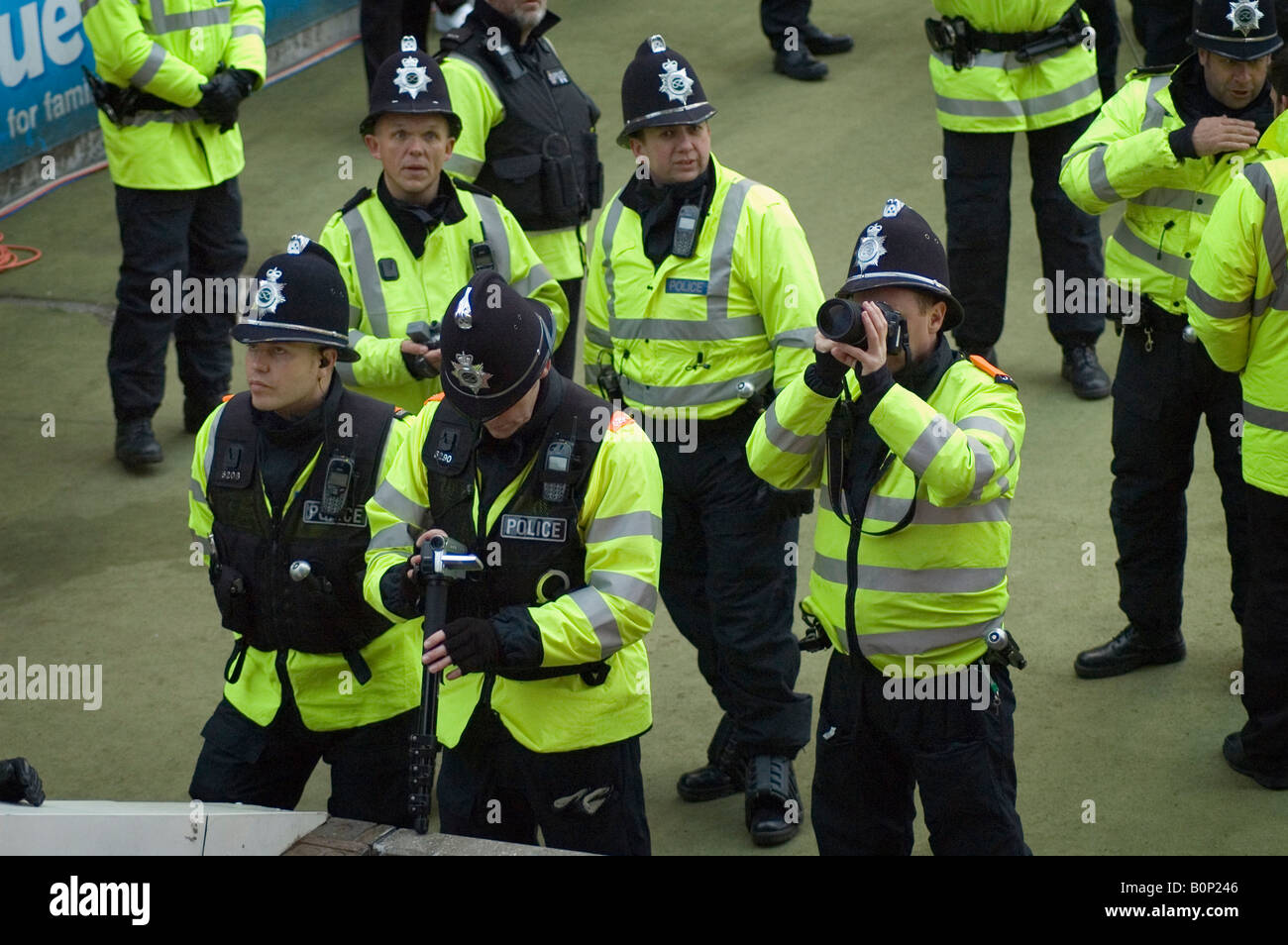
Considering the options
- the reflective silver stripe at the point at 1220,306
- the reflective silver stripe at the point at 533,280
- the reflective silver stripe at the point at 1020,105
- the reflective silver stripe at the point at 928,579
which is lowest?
the reflective silver stripe at the point at 1020,105

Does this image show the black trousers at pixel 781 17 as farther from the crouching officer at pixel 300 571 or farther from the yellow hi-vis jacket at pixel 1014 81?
the crouching officer at pixel 300 571

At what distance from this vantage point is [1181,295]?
18.2ft

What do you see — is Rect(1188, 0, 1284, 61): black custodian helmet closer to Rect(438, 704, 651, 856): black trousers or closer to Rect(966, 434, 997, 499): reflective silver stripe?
Rect(966, 434, 997, 499): reflective silver stripe

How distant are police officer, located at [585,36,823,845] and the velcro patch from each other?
128cm

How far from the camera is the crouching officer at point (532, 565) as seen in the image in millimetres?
3898

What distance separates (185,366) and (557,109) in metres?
2.39

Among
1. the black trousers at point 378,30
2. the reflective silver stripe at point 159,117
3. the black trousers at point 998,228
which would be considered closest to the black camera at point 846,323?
the black trousers at point 998,228

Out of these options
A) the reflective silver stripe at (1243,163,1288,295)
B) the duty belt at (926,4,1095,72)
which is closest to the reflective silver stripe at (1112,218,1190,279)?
the reflective silver stripe at (1243,163,1288,295)

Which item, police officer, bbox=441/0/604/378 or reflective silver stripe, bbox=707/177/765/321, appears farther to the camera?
police officer, bbox=441/0/604/378

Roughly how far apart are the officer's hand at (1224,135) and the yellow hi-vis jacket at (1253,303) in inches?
20.2

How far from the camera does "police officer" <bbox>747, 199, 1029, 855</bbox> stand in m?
4.00

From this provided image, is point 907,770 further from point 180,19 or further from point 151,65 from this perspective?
point 180,19
